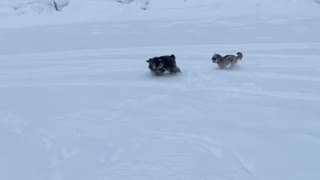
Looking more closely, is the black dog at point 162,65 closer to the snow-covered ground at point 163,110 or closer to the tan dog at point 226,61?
the snow-covered ground at point 163,110

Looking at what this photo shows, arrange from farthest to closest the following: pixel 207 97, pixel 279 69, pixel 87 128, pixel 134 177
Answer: pixel 279 69 < pixel 207 97 < pixel 87 128 < pixel 134 177

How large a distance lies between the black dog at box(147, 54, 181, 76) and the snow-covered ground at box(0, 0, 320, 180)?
7 cm

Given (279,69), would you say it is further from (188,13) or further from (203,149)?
(188,13)

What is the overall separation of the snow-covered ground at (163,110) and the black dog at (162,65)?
0.22ft

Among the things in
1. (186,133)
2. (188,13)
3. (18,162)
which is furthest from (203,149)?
(188,13)

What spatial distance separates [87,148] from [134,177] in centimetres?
45

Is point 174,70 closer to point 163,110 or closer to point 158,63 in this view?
point 158,63

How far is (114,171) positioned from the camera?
2334 mm

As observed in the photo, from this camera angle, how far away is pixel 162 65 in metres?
3.93

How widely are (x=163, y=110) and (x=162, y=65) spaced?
32.0 inches

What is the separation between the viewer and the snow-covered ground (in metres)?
2.37

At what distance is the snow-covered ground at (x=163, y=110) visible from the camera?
2.37m

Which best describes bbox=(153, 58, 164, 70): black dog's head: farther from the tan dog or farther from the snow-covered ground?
the tan dog

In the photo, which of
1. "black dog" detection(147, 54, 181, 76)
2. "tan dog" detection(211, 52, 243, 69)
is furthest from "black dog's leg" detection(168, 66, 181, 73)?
"tan dog" detection(211, 52, 243, 69)
